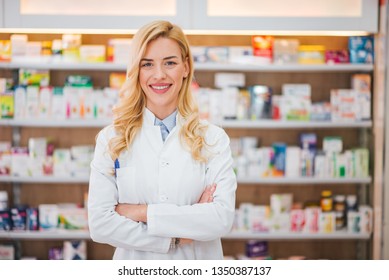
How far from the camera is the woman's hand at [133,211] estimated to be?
2.27 metres

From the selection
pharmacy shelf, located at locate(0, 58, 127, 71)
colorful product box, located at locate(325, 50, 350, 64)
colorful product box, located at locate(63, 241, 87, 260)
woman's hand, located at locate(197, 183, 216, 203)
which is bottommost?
colorful product box, located at locate(63, 241, 87, 260)

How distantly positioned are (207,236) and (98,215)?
391mm

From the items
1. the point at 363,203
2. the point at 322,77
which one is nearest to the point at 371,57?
the point at 322,77

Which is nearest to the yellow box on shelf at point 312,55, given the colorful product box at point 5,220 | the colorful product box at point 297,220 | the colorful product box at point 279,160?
the colorful product box at point 279,160

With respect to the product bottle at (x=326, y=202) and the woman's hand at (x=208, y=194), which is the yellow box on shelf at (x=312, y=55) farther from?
the woman's hand at (x=208, y=194)

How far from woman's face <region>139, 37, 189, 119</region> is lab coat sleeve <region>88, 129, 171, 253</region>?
23 centimetres

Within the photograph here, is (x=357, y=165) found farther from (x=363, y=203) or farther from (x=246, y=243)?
(x=246, y=243)

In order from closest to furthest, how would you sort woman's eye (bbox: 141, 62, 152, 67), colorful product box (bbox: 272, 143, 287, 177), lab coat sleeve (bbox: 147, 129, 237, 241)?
lab coat sleeve (bbox: 147, 129, 237, 241)
woman's eye (bbox: 141, 62, 152, 67)
colorful product box (bbox: 272, 143, 287, 177)

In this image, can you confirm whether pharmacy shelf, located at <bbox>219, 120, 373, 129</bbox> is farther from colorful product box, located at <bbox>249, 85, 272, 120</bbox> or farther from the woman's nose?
the woman's nose

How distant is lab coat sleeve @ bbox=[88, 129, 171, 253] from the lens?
2.25 meters

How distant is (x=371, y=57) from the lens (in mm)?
4137

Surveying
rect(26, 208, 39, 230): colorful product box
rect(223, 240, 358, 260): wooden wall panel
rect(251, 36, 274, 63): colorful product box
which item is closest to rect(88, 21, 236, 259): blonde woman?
rect(251, 36, 274, 63): colorful product box

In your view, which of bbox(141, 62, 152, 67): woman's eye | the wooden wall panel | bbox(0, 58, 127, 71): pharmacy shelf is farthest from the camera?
the wooden wall panel

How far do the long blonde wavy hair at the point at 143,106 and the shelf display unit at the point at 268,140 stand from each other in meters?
1.70
